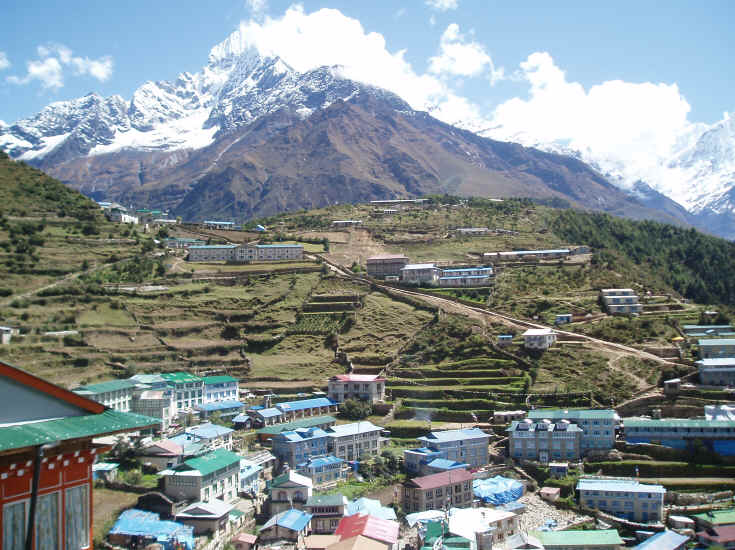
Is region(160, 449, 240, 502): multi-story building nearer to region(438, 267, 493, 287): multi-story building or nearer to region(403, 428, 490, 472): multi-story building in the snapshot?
region(403, 428, 490, 472): multi-story building

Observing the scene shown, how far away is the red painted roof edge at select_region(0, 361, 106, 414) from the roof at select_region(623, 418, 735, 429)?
37.1 meters

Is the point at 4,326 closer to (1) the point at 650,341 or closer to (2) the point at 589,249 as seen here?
(1) the point at 650,341

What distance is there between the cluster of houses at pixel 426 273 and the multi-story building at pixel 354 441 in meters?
23.8

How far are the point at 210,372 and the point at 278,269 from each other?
18405 mm

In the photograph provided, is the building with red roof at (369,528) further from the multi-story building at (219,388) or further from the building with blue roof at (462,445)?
the multi-story building at (219,388)

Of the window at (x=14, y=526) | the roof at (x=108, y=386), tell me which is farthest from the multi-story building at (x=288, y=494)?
the window at (x=14, y=526)

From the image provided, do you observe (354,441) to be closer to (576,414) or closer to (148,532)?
(576,414)

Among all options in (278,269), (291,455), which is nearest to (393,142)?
(278,269)

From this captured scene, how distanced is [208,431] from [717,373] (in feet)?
98.9

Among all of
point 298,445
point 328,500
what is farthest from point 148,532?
point 298,445

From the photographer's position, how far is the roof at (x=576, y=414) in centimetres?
3791

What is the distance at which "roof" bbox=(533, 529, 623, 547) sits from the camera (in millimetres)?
27922

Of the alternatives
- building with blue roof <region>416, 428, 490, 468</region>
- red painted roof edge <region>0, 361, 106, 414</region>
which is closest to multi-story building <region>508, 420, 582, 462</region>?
building with blue roof <region>416, 428, 490, 468</region>

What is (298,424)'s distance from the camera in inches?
1572
